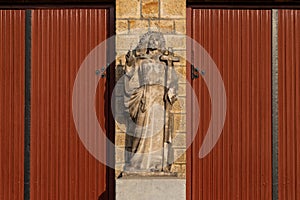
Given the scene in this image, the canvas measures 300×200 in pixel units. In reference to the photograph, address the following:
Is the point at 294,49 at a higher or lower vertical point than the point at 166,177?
higher

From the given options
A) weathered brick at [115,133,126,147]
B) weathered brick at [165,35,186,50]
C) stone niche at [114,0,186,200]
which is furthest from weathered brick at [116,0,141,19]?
weathered brick at [115,133,126,147]

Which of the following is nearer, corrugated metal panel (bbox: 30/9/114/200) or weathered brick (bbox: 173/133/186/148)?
weathered brick (bbox: 173/133/186/148)

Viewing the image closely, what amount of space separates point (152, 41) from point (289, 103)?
85.0 inches

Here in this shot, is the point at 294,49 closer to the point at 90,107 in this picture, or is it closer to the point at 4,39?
the point at 90,107

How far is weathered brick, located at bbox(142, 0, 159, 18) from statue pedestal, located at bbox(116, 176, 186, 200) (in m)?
2.24

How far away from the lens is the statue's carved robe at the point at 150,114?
7375 millimetres

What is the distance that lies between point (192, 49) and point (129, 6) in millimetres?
1034

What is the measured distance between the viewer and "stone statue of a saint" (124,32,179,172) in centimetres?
738

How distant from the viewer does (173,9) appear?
806 cm

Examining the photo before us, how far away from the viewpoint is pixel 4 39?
8.38 metres

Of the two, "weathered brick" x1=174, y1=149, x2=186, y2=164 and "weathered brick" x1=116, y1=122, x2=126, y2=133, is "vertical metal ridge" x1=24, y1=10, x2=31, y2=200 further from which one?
"weathered brick" x1=174, y1=149, x2=186, y2=164

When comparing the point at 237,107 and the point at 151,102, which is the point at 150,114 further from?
the point at 237,107

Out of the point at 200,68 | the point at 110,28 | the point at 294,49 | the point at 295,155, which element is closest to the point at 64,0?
the point at 110,28

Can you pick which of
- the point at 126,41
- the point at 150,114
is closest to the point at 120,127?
the point at 150,114
